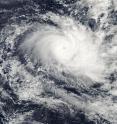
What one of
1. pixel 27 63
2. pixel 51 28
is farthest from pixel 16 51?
pixel 51 28

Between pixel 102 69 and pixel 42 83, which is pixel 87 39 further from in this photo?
pixel 42 83

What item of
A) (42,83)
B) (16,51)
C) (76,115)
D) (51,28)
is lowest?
(76,115)

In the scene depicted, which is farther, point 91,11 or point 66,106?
point 91,11

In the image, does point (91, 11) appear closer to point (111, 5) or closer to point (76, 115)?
point (111, 5)

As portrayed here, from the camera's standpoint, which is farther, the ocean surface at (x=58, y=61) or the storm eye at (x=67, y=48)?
the storm eye at (x=67, y=48)

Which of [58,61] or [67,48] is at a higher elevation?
[67,48]

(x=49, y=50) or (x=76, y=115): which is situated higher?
(x=49, y=50)

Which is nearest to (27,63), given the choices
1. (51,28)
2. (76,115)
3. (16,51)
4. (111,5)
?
(16,51)

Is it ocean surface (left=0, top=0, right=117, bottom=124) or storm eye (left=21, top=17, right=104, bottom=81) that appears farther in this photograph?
storm eye (left=21, top=17, right=104, bottom=81)

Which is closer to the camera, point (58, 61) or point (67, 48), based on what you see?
point (58, 61)
